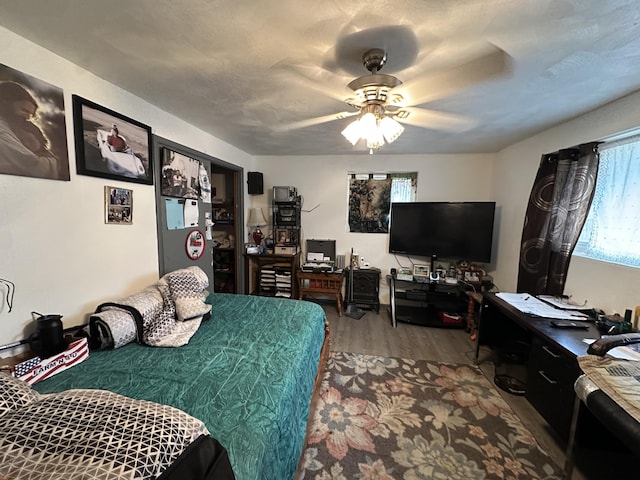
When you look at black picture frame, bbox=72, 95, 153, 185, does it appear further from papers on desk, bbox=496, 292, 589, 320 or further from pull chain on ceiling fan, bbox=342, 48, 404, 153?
papers on desk, bbox=496, 292, 589, 320

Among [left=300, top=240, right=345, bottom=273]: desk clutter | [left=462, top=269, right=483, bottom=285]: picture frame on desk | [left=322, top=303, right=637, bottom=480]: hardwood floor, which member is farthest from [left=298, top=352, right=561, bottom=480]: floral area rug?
[left=300, top=240, right=345, bottom=273]: desk clutter

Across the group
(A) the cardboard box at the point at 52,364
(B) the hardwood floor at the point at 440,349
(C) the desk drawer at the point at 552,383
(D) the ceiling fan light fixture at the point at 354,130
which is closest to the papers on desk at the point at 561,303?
(C) the desk drawer at the point at 552,383

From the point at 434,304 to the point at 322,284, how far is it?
5.05 ft

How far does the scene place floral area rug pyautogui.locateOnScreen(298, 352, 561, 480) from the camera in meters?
1.45

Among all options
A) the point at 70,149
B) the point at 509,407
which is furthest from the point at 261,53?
the point at 509,407

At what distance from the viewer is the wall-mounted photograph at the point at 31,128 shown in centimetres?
125

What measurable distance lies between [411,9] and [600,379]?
1.84 meters

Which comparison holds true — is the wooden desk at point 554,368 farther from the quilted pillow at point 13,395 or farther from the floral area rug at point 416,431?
the quilted pillow at point 13,395

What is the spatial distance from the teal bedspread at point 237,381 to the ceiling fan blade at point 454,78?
1775 mm

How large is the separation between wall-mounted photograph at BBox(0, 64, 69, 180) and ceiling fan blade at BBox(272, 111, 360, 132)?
159 centimetres

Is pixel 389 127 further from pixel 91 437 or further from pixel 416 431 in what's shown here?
pixel 416 431

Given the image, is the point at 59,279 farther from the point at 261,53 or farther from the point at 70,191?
the point at 261,53

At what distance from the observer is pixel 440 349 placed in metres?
2.76

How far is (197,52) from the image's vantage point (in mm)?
1360
